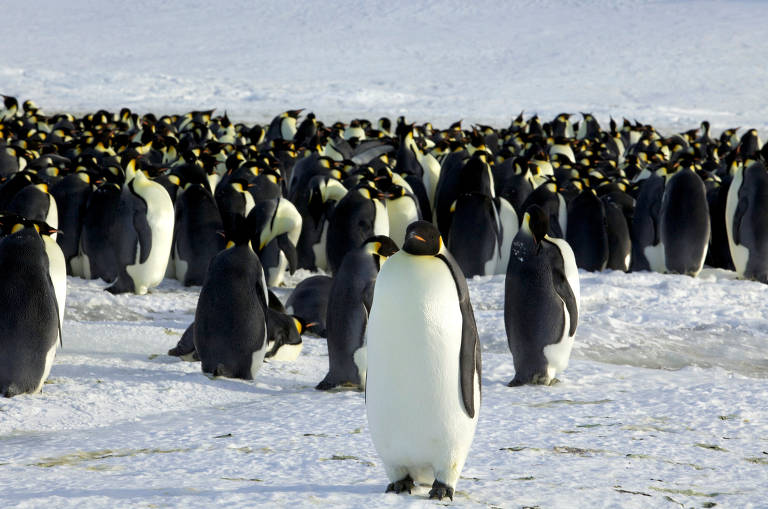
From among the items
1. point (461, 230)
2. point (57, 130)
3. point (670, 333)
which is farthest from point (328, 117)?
point (670, 333)

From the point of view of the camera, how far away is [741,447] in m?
3.32

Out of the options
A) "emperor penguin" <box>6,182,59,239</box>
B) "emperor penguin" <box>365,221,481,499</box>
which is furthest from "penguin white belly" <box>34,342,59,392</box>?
"emperor penguin" <box>6,182,59,239</box>

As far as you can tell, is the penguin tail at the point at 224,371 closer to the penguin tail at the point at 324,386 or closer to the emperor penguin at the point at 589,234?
the penguin tail at the point at 324,386

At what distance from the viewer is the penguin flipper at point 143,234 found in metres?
6.71

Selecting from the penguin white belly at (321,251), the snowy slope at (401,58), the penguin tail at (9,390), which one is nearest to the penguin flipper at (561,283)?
the penguin tail at (9,390)

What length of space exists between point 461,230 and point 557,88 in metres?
23.9

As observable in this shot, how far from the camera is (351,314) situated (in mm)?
4320

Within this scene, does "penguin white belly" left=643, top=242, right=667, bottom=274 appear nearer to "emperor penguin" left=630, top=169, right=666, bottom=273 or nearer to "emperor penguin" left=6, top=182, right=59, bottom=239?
"emperor penguin" left=630, top=169, right=666, bottom=273

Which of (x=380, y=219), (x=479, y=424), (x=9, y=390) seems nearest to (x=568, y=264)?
(x=479, y=424)

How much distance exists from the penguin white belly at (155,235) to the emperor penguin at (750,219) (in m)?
4.17

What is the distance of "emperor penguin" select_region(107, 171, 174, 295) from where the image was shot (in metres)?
6.73

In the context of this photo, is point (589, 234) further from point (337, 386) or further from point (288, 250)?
point (337, 386)

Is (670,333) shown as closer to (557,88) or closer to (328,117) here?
(328,117)

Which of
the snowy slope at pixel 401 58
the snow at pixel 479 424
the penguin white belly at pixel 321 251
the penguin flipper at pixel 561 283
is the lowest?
the snow at pixel 479 424
